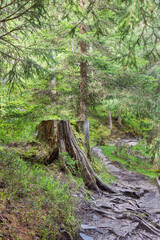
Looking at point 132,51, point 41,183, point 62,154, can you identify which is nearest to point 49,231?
point 41,183

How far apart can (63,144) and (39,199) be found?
8.95ft

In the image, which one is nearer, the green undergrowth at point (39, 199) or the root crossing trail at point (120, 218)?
the green undergrowth at point (39, 199)

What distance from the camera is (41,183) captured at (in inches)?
187

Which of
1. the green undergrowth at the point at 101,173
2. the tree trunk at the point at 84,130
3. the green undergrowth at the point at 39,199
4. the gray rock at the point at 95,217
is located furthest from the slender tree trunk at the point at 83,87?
the gray rock at the point at 95,217

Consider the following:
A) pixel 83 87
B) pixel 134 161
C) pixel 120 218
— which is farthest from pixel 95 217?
pixel 134 161

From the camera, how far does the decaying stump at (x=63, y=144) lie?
255 inches

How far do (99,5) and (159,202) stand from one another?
1000cm

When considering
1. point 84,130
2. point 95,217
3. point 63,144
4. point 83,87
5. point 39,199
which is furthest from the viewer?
point 83,87

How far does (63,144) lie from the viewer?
6633mm

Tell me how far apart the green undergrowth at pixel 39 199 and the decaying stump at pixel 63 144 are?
1461 mm

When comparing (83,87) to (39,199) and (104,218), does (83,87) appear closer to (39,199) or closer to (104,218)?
(104,218)

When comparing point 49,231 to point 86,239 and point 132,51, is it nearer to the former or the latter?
point 86,239

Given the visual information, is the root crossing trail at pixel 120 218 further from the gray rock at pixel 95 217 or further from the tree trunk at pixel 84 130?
the tree trunk at pixel 84 130

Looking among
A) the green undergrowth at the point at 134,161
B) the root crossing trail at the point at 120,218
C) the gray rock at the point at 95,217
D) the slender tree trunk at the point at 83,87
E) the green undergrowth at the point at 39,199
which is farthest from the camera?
the green undergrowth at the point at 134,161
